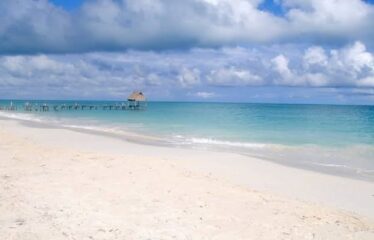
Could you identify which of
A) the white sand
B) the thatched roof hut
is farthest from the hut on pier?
the white sand

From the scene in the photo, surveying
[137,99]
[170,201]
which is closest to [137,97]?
[137,99]

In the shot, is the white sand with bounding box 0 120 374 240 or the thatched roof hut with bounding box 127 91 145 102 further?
the thatched roof hut with bounding box 127 91 145 102

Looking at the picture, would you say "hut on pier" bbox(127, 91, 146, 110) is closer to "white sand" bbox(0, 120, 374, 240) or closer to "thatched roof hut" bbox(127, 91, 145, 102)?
"thatched roof hut" bbox(127, 91, 145, 102)

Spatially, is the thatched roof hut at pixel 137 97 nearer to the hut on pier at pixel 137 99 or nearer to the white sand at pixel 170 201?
the hut on pier at pixel 137 99

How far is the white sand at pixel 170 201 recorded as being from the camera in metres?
5.80

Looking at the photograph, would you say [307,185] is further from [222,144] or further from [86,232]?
[222,144]

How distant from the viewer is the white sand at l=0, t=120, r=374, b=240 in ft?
19.0

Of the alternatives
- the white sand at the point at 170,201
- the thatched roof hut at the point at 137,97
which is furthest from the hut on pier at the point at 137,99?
the white sand at the point at 170,201

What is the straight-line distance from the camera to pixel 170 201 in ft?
24.2

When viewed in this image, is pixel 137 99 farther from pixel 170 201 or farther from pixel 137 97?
pixel 170 201

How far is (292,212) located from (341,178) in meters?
4.93

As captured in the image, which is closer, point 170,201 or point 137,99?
point 170,201

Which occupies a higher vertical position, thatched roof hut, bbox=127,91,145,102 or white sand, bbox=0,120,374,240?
thatched roof hut, bbox=127,91,145,102

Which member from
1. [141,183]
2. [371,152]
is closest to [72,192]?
[141,183]
